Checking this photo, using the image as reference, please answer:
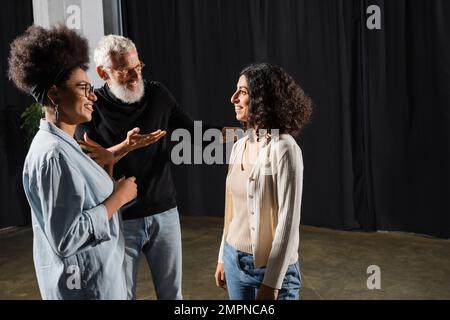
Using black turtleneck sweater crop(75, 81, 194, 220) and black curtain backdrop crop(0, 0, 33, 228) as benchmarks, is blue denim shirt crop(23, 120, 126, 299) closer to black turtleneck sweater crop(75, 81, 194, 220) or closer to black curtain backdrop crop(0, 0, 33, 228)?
black turtleneck sweater crop(75, 81, 194, 220)

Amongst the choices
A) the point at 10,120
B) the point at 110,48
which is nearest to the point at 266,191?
the point at 110,48

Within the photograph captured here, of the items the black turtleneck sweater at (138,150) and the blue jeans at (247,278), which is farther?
the black turtleneck sweater at (138,150)

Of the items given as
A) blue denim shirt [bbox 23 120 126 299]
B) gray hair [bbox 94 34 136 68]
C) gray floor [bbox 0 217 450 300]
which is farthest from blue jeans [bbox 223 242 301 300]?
gray floor [bbox 0 217 450 300]

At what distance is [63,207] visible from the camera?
1194mm

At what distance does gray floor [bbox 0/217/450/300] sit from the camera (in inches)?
121

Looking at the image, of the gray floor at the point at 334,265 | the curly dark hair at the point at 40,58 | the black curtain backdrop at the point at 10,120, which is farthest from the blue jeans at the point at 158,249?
the black curtain backdrop at the point at 10,120

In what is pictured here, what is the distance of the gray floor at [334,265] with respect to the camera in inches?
121

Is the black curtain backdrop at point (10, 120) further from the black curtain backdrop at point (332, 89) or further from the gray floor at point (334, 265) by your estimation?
the gray floor at point (334, 265)

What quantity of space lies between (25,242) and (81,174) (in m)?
3.53

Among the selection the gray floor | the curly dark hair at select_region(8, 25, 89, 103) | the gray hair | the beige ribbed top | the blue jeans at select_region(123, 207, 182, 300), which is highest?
the gray hair

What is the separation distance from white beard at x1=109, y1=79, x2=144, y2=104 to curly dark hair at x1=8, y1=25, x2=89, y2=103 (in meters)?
0.52

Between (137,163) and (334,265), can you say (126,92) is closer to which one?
(137,163)

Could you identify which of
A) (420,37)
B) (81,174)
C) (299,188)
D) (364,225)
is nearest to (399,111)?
(420,37)

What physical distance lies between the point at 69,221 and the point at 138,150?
Answer: 701 mm
